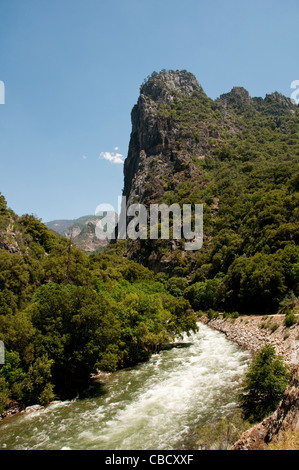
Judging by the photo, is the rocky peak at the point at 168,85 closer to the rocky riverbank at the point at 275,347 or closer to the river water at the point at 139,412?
the rocky riverbank at the point at 275,347

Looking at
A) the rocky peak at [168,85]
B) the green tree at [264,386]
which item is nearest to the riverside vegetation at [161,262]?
the rocky peak at [168,85]

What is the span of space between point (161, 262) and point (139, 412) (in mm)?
71958

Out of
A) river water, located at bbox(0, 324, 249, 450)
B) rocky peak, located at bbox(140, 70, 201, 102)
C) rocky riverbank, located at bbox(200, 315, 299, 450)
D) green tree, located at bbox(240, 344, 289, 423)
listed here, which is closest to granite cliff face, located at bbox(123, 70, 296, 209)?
rocky peak, located at bbox(140, 70, 201, 102)

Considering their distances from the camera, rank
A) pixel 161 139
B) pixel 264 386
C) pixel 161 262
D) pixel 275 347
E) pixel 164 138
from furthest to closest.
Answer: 1. pixel 161 139
2. pixel 164 138
3. pixel 161 262
4. pixel 275 347
5. pixel 264 386

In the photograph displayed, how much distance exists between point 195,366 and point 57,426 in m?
14.0

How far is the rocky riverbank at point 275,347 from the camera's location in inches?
301

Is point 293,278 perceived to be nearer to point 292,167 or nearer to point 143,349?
point 143,349

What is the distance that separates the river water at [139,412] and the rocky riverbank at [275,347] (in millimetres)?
4399

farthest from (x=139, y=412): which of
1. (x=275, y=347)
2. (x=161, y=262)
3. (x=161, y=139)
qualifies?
(x=161, y=139)

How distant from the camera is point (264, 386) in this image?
608 inches

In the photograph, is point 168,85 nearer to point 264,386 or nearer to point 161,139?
point 161,139

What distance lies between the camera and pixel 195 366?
26.3 m

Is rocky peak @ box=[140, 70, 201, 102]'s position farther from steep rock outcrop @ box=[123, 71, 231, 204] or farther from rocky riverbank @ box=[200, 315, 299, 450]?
rocky riverbank @ box=[200, 315, 299, 450]

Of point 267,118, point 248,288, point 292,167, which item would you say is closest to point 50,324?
point 248,288
